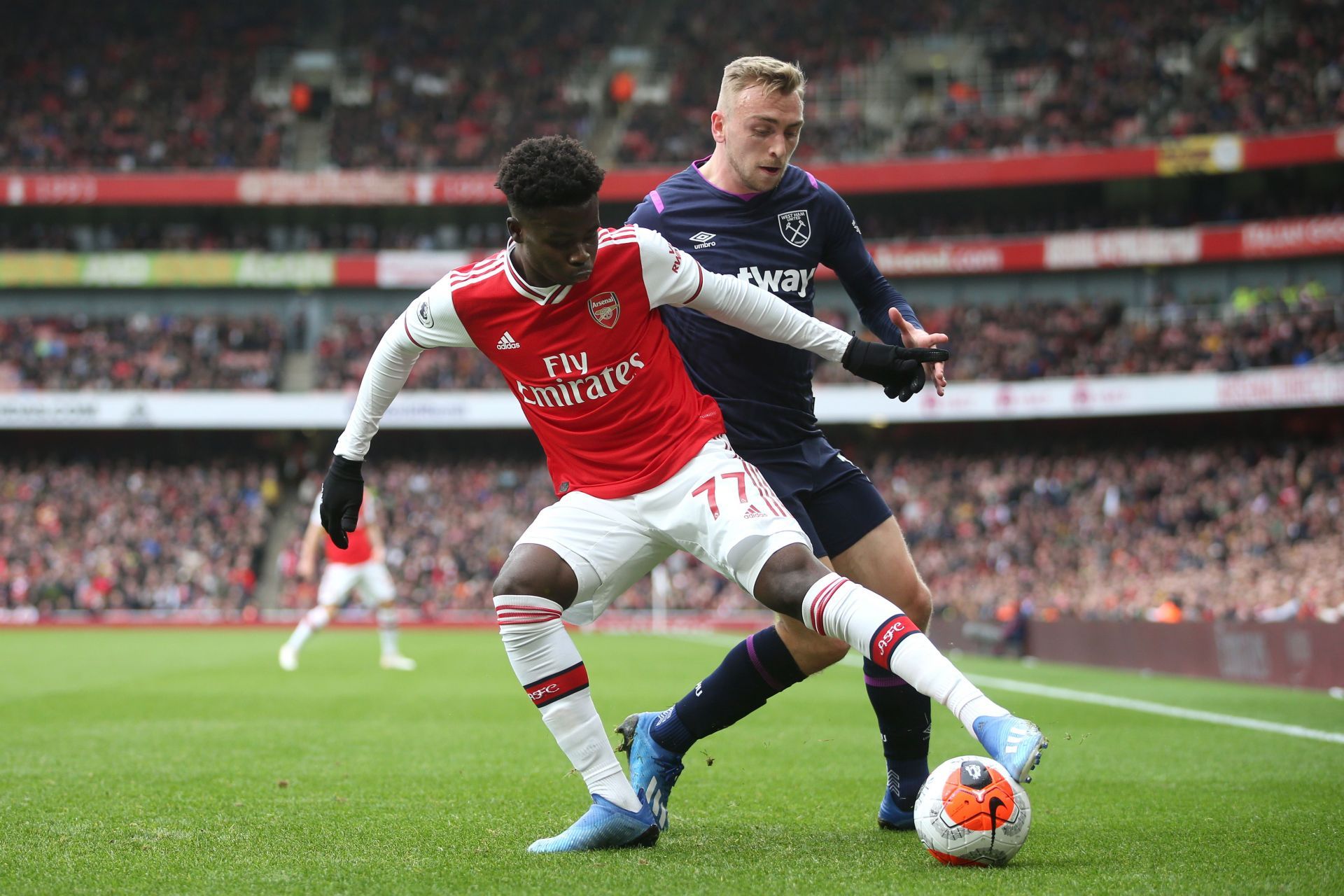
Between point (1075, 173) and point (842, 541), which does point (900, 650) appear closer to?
point (842, 541)

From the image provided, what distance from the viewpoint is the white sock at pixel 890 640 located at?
364 cm

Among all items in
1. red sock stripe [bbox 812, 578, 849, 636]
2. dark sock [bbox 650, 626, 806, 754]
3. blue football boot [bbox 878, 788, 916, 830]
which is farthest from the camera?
dark sock [bbox 650, 626, 806, 754]

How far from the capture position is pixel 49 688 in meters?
12.2

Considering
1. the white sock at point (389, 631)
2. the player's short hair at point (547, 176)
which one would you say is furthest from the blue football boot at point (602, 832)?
the white sock at point (389, 631)

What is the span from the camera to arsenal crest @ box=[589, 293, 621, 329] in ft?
13.8

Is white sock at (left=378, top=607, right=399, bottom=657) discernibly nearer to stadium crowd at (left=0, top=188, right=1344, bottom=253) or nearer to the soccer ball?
the soccer ball

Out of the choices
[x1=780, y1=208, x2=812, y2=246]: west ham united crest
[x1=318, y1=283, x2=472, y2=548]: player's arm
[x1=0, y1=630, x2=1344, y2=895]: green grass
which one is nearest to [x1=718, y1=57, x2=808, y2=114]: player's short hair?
[x1=780, y1=208, x2=812, y2=246]: west ham united crest

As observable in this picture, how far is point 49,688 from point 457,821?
8.92m

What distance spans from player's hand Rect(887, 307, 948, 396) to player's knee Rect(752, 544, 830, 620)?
80 cm

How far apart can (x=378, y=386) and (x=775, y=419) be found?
141 centimetres

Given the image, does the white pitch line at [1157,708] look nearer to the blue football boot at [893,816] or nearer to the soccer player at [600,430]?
the blue football boot at [893,816]

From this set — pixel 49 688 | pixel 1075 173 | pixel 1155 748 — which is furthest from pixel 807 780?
pixel 1075 173

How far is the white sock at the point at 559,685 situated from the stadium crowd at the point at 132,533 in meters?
29.9

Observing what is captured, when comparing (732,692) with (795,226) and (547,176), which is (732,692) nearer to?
(795,226)
